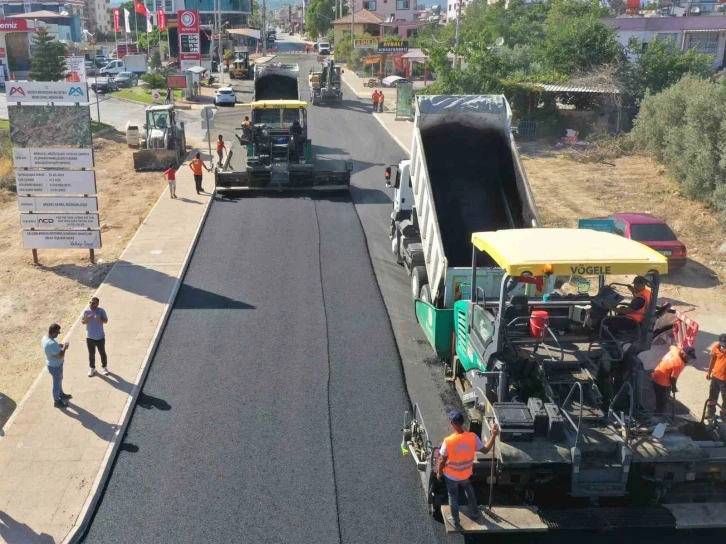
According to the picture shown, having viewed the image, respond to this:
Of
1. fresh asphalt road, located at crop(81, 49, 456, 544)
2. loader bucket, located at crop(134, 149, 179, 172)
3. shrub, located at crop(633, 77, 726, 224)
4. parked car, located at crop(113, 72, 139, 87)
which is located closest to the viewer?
fresh asphalt road, located at crop(81, 49, 456, 544)

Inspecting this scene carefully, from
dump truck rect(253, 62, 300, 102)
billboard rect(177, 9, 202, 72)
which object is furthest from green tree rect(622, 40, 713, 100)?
billboard rect(177, 9, 202, 72)

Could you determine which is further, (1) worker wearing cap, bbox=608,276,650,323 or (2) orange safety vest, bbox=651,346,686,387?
(2) orange safety vest, bbox=651,346,686,387

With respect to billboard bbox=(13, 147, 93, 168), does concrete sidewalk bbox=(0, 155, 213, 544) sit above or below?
below

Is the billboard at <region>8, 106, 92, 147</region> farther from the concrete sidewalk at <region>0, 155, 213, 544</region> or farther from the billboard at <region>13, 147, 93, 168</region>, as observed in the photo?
the concrete sidewalk at <region>0, 155, 213, 544</region>

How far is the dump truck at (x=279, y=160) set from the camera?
2191cm

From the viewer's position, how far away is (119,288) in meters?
14.9

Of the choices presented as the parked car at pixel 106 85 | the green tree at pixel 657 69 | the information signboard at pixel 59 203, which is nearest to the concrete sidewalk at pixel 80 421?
the information signboard at pixel 59 203

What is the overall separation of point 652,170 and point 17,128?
20.3m

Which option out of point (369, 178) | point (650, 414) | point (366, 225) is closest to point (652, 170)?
point (369, 178)

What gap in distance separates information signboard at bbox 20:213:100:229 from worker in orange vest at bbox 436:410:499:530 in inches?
447

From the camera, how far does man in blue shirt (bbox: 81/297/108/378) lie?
1119 centimetres

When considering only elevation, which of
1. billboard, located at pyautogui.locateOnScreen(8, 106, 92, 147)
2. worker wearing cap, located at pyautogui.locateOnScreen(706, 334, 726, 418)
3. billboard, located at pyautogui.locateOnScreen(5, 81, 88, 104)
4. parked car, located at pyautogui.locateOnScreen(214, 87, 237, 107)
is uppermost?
billboard, located at pyautogui.locateOnScreen(5, 81, 88, 104)

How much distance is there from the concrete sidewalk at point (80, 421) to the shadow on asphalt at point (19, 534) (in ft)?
0.03

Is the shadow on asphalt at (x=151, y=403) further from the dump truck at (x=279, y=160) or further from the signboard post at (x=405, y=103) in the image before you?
the signboard post at (x=405, y=103)
